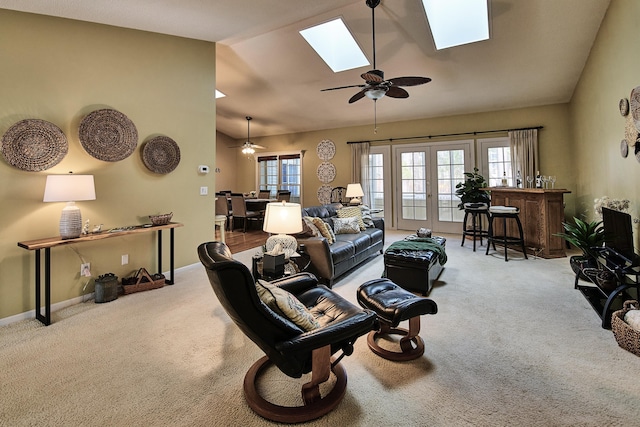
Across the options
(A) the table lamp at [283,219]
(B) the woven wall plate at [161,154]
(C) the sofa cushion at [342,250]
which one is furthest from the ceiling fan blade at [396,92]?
(B) the woven wall plate at [161,154]

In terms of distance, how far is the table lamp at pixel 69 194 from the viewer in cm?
261

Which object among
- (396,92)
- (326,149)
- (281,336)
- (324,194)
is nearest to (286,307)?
(281,336)

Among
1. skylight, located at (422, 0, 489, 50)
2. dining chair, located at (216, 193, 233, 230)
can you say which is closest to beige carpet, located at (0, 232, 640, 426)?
skylight, located at (422, 0, 489, 50)

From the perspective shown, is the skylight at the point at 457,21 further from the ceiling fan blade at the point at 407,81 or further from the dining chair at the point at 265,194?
the dining chair at the point at 265,194

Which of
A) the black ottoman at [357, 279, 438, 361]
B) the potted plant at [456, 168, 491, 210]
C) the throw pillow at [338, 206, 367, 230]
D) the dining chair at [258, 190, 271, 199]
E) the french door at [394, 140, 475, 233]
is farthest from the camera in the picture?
the dining chair at [258, 190, 271, 199]

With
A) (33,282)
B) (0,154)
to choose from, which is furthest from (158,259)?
(0,154)

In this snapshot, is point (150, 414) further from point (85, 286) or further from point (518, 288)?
point (518, 288)

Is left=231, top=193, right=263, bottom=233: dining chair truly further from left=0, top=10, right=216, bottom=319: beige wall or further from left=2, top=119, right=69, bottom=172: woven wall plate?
left=2, top=119, right=69, bottom=172: woven wall plate

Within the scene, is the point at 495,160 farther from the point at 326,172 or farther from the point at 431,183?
the point at 326,172

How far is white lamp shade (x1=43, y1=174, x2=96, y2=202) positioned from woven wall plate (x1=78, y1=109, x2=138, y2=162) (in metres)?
0.49

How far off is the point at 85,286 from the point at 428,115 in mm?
7082

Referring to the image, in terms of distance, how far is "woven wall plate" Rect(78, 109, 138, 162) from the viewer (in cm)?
304

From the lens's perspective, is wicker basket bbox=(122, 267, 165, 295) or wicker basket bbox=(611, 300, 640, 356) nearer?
wicker basket bbox=(611, 300, 640, 356)

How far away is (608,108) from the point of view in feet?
12.2
